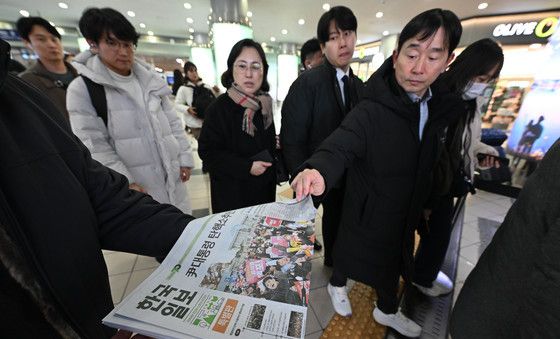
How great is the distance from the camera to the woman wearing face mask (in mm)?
1255

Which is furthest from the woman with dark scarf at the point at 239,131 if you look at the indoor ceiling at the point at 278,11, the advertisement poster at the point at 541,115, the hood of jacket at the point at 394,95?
the indoor ceiling at the point at 278,11

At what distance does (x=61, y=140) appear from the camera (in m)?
0.60

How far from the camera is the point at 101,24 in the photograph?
1.27m

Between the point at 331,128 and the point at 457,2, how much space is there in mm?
7535

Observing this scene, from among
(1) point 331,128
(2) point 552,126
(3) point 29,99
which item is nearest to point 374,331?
(1) point 331,128

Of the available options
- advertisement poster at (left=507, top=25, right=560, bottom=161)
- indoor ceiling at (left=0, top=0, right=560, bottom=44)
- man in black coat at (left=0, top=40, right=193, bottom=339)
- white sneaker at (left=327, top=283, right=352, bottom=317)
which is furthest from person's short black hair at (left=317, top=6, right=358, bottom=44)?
indoor ceiling at (left=0, top=0, right=560, bottom=44)

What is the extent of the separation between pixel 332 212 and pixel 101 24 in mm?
1839

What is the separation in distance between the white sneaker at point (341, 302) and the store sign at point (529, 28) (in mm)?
8601

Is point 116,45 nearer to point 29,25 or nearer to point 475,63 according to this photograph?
point 29,25

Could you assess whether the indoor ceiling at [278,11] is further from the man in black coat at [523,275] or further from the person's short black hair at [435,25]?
the man in black coat at [523,275]

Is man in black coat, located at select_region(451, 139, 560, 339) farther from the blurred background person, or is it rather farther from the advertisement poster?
the advertisement poster

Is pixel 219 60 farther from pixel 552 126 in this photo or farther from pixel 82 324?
pixel 552 126

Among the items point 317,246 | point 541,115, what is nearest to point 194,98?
point 317,246

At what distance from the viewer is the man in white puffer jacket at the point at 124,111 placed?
4.17ft
